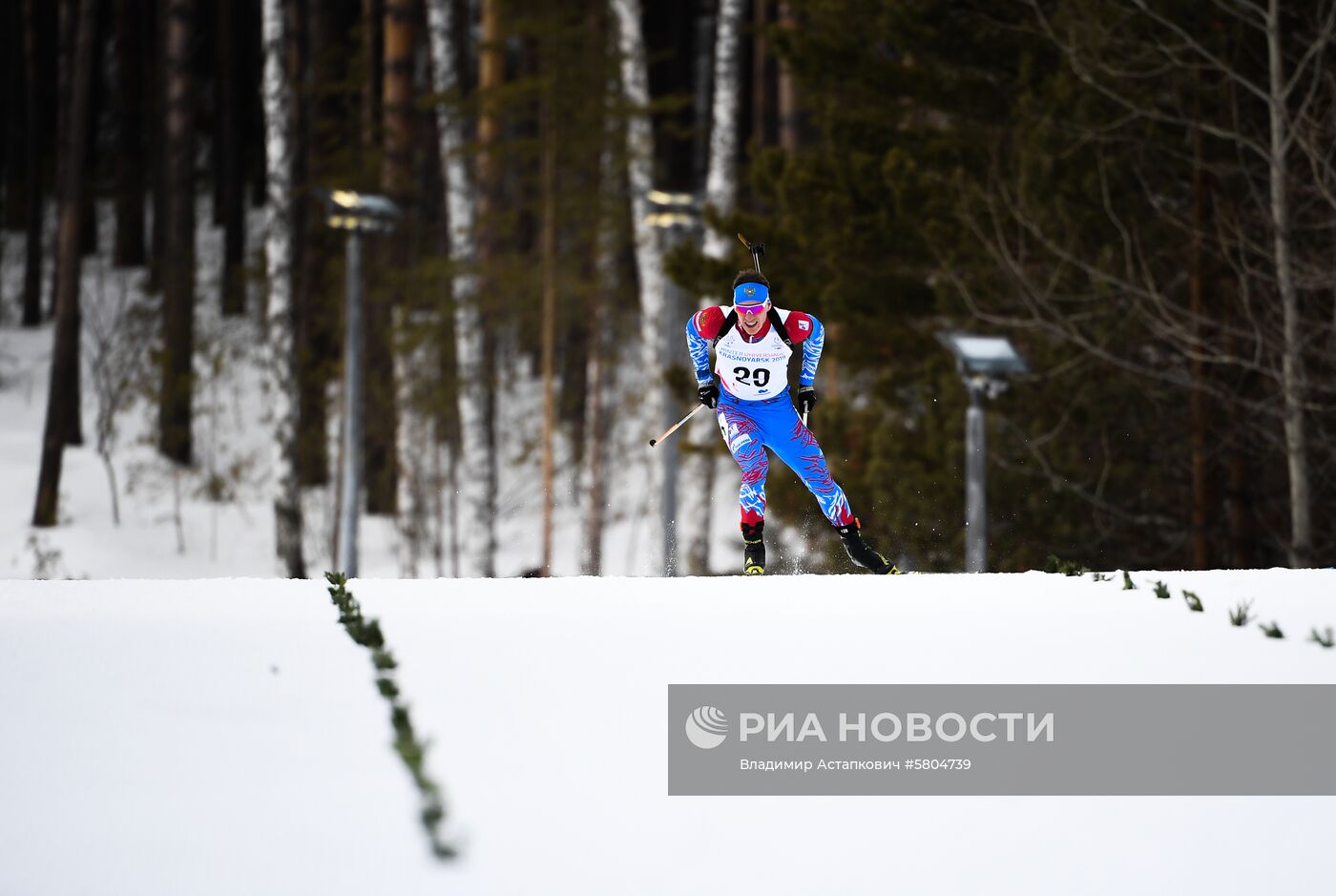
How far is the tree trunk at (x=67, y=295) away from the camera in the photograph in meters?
19.7

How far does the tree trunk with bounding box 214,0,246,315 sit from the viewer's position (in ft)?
98.3

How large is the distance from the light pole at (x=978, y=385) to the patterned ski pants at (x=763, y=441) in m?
4.86

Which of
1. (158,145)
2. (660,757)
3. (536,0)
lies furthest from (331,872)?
(158,145)

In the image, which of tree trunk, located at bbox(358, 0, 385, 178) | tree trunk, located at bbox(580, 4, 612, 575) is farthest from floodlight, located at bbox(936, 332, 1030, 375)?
tree trunk, located at bbox(358, 0, 385, 178)

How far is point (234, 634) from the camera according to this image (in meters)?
5.47

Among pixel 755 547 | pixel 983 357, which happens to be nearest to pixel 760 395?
pixel 755 547

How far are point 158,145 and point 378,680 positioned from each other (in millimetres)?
27551

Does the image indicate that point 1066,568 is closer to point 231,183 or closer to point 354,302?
point 354,302

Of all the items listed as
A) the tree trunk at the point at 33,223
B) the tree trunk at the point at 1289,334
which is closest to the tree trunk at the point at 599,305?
the tree trunk at the point at 1289,334

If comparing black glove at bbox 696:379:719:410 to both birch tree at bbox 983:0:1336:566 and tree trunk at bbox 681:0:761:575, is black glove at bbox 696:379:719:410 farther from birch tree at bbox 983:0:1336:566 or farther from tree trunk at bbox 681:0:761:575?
tree trunk at bbox 681:0:761:575

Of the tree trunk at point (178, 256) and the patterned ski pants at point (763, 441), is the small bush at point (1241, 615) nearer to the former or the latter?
the patterned ski pants at point (763, 441)

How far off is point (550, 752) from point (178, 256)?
20.9 m

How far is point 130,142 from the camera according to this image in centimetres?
3444

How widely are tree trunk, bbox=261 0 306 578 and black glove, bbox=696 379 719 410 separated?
11.5 metres
